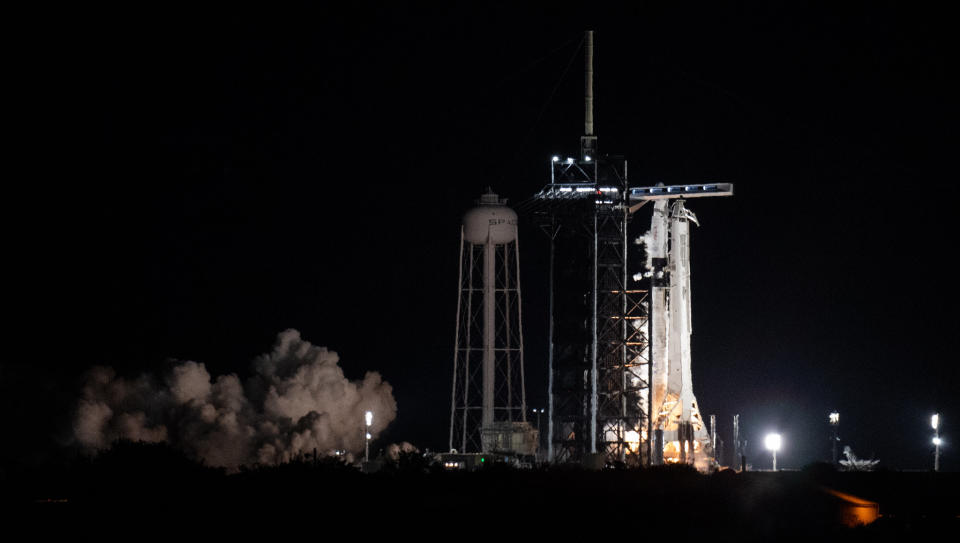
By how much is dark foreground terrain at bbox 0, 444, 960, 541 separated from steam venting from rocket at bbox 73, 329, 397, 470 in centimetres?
2214

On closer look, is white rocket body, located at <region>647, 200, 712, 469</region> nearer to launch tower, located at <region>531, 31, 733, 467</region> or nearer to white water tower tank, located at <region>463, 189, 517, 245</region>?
launch tower, located at <region>531, 31, 733, 467</region>

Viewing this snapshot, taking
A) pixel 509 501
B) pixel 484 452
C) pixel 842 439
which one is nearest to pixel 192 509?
pixel 509 501

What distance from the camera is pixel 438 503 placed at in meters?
30.2

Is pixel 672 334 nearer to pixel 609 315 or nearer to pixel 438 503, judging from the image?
pixel 609 315

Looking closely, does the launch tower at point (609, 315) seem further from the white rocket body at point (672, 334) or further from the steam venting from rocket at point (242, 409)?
the steam venting from rocket at point (242, 409)

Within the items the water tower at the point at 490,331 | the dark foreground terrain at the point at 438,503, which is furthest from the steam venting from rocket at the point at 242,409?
the dark foreground terrain at the point at 438,503

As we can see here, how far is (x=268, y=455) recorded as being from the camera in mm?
60156

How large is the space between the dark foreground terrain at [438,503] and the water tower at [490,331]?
20.9 m

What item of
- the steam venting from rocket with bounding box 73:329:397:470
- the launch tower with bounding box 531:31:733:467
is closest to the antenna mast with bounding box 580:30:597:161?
the launch tower with bounding box 531:31:733:467

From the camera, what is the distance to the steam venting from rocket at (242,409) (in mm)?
60812

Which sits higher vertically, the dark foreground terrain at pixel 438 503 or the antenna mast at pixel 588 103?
the antenna mast at pixel 588 103

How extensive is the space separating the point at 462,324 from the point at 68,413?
17.2m

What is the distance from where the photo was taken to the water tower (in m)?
59.6

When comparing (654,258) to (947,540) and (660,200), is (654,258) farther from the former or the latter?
(947,540)
